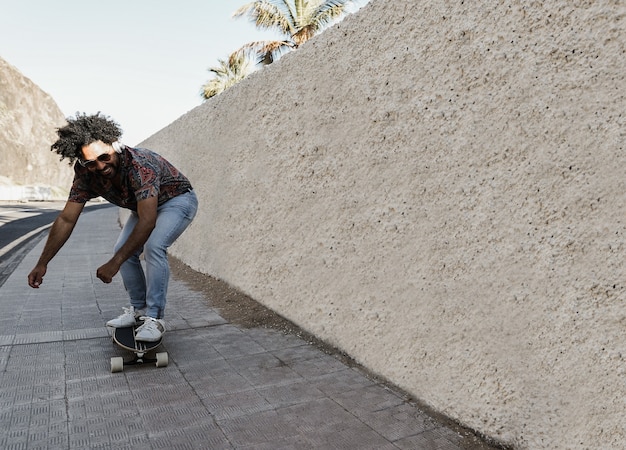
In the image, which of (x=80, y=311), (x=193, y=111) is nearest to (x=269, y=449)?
(x=80, y=311)

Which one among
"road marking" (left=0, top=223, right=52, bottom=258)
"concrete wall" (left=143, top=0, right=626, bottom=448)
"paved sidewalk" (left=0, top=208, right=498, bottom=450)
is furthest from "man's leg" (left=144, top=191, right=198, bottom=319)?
"road marking" (left=0, top=223, right=52, bottom=258)

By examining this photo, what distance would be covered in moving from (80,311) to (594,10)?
180 inches

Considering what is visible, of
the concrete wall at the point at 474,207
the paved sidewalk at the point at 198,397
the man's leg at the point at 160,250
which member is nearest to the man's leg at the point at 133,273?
the man's leg at the point at 160,250

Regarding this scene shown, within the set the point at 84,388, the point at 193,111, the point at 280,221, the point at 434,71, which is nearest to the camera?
the point at 434,71

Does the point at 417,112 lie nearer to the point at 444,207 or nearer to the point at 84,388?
the point at 444,207

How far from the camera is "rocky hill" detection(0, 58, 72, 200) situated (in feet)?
187

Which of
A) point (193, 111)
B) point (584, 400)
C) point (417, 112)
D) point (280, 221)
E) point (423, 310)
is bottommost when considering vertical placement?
point (584, 400)

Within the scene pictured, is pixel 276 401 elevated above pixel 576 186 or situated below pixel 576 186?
below

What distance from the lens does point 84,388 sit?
2.84m

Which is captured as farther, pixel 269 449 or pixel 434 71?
pixel 434 71

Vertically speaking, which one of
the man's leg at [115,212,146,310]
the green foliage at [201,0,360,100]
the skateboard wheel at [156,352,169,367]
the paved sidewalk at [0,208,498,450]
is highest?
the green foliage at [201,0,360,100]

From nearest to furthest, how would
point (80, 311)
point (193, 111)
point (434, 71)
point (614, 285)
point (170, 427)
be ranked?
point (614, 285) → point (170, 427) → point (434, 71) → point (80, 311) → point (193, 111)

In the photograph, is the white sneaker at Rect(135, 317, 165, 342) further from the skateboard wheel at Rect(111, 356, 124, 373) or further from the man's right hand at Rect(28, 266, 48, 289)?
the man's right hand at Rect(28, 266, 48, 289)

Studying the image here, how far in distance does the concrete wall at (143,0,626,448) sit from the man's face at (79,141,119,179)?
4.72 feet
